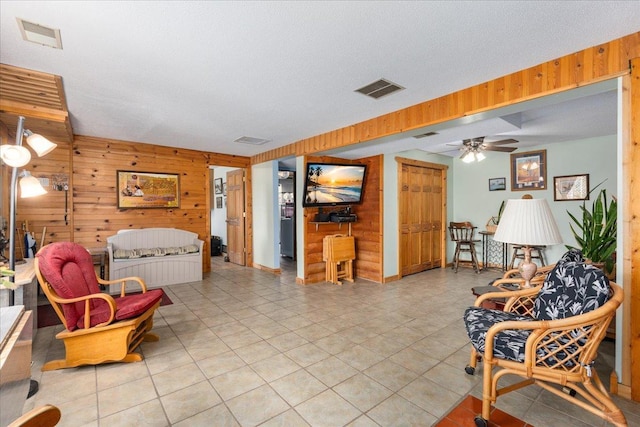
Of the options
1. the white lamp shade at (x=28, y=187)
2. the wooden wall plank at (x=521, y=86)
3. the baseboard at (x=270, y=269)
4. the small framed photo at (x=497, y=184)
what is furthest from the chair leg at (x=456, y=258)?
the white lamp shade at (x=28, y=187)

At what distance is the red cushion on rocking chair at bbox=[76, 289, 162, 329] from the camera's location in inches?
98.0

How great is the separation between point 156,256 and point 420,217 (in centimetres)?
489

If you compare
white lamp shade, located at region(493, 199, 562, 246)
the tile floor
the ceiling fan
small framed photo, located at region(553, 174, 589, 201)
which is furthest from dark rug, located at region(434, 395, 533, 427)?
small framed photo, located at region(553, 174, 589, 201)

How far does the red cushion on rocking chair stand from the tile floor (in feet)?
1.32

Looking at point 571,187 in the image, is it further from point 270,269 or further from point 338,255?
point 270,269

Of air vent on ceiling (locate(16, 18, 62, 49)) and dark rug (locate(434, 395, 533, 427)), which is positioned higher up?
air vent on ceiling (locate(16, 18, 62, 49))

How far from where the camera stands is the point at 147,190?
5.44 m

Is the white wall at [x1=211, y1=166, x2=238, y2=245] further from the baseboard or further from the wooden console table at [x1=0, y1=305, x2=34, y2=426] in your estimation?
the wooden console table at [x1=0, y1=305, x2=34, y2=426]

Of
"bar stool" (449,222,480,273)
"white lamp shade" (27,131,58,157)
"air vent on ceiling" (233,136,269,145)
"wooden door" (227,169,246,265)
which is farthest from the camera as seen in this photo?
"wooden door" (227,169,246,265)

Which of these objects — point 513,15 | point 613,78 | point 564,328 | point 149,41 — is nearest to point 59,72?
point 149,41

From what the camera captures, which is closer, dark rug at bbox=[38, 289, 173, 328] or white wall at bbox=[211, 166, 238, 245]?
dark rug at bbox=[38, 289, 173, 328]

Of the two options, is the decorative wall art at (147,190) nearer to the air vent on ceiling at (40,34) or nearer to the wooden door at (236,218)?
the wooden door at (236,218)

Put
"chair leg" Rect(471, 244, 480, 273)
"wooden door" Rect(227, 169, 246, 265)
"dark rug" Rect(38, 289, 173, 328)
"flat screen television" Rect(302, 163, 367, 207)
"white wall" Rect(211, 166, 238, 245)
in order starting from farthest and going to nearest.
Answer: "white wall" Rect(211, 166, 238, 245)
"wooden door" Rect(227, 169, 246, 265)
"chair leg" Rect(471, 244, 480, 273)
"flat screen television" Rect(302, 163, 367, 207)
"dark rug" Rect(38, 289, 173, 328)

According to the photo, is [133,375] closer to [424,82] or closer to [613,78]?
[424,82]
